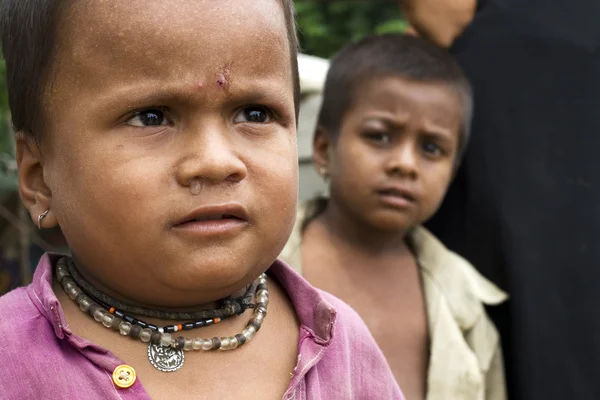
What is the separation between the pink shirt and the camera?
57.9 inches

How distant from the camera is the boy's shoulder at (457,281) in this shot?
296 cm

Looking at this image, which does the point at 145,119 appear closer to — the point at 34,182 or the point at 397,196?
the point at 34,182

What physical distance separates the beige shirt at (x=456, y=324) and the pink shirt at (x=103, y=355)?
942mm

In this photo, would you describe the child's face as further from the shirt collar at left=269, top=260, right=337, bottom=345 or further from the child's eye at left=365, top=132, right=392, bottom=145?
the child's eye at left=365, top=132, right=392, bottom=145

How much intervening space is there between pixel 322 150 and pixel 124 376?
1.86 m

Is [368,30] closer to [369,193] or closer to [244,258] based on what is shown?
[369,193]

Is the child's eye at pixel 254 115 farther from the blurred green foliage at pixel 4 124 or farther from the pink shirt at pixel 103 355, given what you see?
the blurred green foliage at pixel 4 124

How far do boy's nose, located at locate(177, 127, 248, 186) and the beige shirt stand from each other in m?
1.34

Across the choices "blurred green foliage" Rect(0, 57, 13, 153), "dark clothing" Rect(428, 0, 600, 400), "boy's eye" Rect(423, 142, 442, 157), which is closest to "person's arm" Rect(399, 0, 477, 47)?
"dark clothing" Rect(428, 0, 600, 400)

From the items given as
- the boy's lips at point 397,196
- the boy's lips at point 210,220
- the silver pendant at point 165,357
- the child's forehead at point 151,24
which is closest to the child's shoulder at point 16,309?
the silver pendant at point 165,357

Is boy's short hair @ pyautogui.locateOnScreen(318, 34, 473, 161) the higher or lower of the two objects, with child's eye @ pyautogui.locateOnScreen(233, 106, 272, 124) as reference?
lower

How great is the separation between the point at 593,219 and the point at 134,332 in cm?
173

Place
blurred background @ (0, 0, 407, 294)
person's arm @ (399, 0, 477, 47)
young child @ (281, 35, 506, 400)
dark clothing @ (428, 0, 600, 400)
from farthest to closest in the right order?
blurred background @ (0, 0, 407, 294) < person's arm @ (399, 0, 477, 47) < young child @ (281, 35, 506, 400) < dark clothing @ (428, 0, 600, 400)

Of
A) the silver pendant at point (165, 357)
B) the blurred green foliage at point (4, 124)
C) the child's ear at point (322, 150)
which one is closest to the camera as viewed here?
the silver pendant at point (165, 357)
